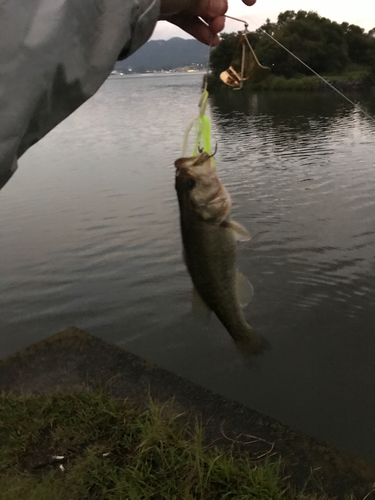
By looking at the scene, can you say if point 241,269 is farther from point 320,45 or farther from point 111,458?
point 320,45

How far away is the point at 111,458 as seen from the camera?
3.35 meters

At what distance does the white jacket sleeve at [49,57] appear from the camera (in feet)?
3.77

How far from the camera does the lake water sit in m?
5.25

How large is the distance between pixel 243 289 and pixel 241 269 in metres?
5.58

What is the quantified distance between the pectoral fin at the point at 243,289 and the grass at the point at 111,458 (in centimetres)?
128

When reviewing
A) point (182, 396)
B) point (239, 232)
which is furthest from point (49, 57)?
point (182, 396)

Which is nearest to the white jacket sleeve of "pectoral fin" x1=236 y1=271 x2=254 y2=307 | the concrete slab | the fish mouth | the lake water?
the fish mouth

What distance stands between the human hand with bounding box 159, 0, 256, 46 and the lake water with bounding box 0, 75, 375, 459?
3216mm

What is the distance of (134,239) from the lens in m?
9.62

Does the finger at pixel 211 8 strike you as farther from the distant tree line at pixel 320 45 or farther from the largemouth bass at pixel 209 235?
the distant tree line at pixel 320 45

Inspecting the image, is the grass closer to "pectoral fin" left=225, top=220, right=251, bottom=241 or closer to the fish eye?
"pectoral fin" left=225, top=220, right=251, bottom=241

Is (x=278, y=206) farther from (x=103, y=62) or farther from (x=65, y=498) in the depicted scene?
(x=103, y=62)

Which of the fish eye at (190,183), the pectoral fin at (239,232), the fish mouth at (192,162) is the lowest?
the pectoral fin at (239,232)

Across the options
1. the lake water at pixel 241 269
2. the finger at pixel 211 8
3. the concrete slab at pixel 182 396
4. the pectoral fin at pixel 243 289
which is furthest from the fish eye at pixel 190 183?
the lake water at pixel 241 269
